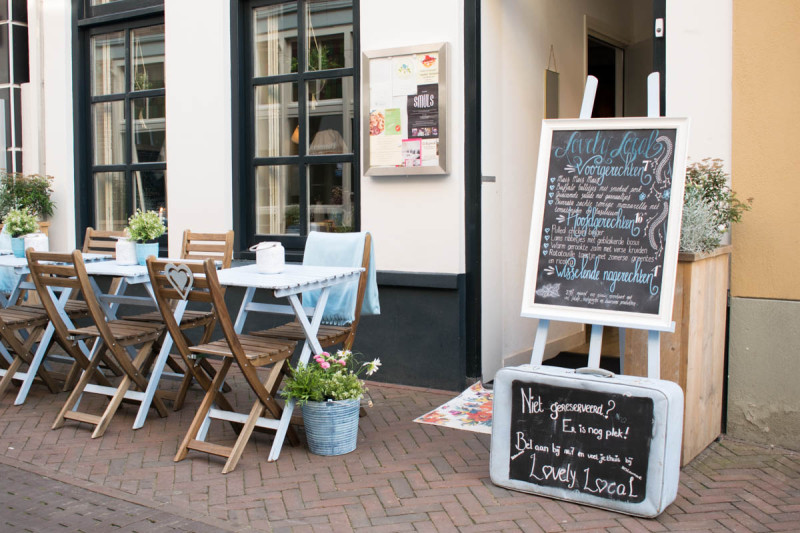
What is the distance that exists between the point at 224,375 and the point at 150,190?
3.54 meters

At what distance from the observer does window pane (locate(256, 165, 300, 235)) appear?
6590 mm

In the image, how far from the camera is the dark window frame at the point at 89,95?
7352 mm

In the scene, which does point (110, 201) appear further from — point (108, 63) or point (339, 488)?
point (339, 488)

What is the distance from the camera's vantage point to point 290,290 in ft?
14.0

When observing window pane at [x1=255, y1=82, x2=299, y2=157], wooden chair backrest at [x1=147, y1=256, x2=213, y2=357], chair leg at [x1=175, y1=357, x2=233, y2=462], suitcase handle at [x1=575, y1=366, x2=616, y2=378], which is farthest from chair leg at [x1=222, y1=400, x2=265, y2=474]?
window pane at [x1=255, y1=82, x2=299, y2=157]

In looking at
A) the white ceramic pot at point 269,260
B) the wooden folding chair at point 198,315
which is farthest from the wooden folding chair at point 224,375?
the wooden folding chair at point 198,315

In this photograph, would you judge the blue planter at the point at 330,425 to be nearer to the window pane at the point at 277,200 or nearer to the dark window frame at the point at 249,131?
the dark window frame at the point at 249,131

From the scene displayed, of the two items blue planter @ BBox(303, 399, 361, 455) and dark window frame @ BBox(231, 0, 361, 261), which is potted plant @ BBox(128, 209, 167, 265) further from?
blue planter @ BBox(303, 399, 361, 455)

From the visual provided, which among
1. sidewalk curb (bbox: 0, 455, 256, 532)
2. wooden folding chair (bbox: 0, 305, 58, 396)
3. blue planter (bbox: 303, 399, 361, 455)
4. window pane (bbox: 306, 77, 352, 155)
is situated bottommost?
sidewalk curb (bbox: 0, 455, 256, 532)

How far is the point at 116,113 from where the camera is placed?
762 cm

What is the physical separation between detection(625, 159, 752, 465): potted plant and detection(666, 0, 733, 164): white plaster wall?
0.51 ft

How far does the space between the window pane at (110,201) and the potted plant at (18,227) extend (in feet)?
5.05

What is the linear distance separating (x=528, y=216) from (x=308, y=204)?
175 cm

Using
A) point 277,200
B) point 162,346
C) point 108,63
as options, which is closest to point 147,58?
point 108,63
